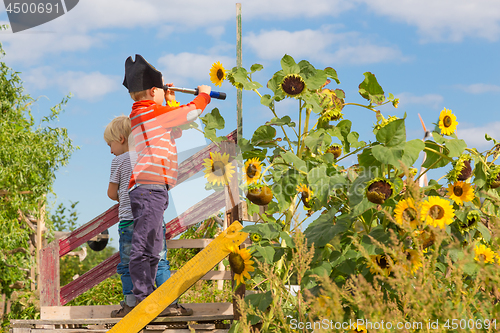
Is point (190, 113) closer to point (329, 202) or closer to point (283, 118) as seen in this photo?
point (283, 118)

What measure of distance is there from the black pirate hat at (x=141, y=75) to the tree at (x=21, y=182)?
4.80 m

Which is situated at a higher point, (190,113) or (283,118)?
(190,113)

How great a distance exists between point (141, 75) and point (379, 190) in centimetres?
198

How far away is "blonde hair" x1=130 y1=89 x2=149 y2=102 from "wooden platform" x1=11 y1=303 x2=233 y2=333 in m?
1.58

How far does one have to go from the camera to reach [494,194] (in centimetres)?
232

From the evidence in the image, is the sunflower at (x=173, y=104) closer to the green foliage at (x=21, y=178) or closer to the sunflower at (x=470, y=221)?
the sunflower at (x=470, y=221)

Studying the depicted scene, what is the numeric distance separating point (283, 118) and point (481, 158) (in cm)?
105

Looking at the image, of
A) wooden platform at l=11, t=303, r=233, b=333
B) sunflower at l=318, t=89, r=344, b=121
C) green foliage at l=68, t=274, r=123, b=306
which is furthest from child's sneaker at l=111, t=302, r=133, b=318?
green foliage at l=68, t=274, r=123, b=306

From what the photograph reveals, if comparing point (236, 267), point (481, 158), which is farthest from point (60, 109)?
point (481, 158)

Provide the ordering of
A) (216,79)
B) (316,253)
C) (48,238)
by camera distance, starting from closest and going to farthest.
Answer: (316,253)
(216,79)
(48,238)

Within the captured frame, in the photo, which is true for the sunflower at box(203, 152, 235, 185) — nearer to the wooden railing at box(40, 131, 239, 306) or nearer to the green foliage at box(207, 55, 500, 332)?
the green foliage at box(207, 55, 500, 332)

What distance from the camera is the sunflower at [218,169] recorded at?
2967 millimetres

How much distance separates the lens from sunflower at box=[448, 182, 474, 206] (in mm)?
2309

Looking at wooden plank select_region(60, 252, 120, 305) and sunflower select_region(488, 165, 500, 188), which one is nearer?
sunflower select_region(488, 165, 500, 188)
